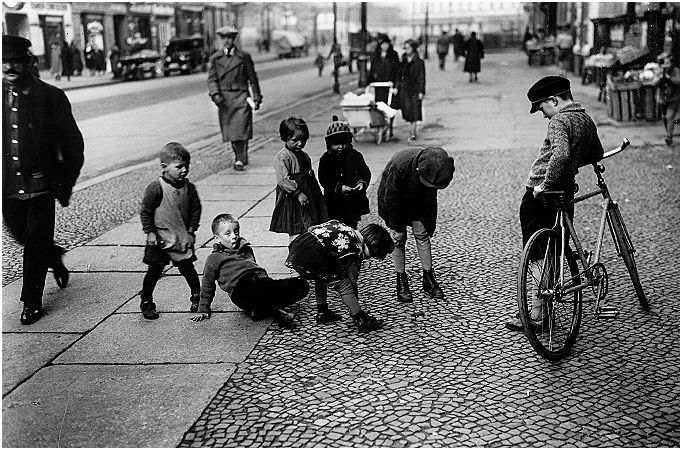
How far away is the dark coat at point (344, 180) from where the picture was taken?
19.0 ft

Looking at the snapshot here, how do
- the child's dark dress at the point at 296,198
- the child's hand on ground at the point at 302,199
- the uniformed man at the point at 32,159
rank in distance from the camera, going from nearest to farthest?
the uniformed man at the point at 32,159 < the child's hand on ground at the point at 302,199 < the child's dark dress at the point at 296,198

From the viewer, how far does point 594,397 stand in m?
3.83

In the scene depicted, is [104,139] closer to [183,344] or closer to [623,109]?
[623,109]

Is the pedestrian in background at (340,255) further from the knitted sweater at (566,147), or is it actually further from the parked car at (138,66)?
the parked car at (138,66)

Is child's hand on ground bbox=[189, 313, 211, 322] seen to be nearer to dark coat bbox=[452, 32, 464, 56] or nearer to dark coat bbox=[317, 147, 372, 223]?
dark coat bbox=[317, 147, 372, 223]

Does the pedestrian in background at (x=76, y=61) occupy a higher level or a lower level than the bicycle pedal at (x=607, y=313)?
higher

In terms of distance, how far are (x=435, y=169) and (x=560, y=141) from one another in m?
0.79

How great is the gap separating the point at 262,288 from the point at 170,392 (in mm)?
1173

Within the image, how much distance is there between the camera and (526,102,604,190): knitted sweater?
439 centimetres

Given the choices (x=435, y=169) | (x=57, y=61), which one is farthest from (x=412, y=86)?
(x=57, y=61)

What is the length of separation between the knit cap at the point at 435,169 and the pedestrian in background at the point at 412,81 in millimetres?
8834

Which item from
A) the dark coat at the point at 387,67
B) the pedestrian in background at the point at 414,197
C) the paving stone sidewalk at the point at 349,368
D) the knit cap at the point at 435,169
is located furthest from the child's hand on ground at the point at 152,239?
the dark coat at the point at 387,67

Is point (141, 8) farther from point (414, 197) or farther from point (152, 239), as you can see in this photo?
point (414, 197)

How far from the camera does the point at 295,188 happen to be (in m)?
5.59
